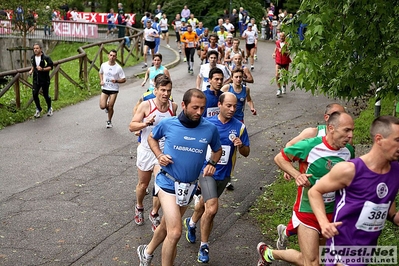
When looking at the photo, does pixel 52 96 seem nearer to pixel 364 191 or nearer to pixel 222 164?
pixel 222 164

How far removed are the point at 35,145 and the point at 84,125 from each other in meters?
2.19

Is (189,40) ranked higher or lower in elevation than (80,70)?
higher

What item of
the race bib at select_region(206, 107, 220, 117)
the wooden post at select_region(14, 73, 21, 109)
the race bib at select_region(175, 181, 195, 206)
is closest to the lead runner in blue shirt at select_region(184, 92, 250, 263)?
the race bib at select_region(175, 181, 195, 206)

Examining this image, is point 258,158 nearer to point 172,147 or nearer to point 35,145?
point 35,145

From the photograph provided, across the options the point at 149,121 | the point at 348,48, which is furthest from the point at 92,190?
the point at 348,48

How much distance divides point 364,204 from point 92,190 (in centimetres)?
595

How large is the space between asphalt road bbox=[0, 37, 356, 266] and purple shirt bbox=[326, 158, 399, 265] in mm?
2491

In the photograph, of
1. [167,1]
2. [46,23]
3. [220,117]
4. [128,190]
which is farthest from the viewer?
[167,1]

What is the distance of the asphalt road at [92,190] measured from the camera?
744cm

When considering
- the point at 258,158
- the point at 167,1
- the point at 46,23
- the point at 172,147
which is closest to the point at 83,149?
the point at 258,158

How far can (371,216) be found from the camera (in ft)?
15.6

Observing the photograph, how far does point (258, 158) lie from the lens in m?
11.9

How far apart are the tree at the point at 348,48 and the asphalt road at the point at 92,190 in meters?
2.14

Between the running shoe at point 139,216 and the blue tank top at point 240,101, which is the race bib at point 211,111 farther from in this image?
the running shoe at point 139,216
